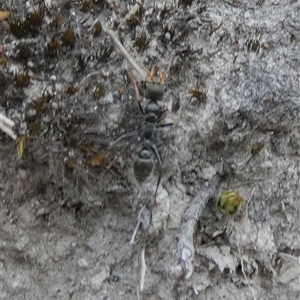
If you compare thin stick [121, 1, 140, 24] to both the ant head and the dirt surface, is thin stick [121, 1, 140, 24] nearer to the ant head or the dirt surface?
the dirt surface

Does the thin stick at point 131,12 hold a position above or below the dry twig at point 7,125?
above

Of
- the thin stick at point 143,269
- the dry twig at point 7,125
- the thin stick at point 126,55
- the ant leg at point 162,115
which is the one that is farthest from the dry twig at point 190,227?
the dry twig at point 7,125

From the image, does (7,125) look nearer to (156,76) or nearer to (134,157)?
(134,157)

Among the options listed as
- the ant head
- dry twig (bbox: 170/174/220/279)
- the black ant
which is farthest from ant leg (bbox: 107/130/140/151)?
dry twig (bbox: 170/174/220/279)

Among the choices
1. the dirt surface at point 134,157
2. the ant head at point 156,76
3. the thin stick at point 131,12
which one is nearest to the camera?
the dirt surface at point 134,157

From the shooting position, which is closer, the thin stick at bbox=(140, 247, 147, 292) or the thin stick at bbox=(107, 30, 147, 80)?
the thin stick at bbox=(140, 247, 147, 292)

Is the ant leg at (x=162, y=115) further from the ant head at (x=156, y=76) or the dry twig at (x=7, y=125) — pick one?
the dry twig at (x=7, y=125)

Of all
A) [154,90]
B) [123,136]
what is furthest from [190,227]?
[154,90]

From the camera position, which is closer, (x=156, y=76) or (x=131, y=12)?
(x=156, y=76)

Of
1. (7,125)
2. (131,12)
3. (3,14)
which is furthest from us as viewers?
(131,12)

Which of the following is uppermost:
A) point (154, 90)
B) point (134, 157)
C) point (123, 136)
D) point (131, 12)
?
point (131, 12)
